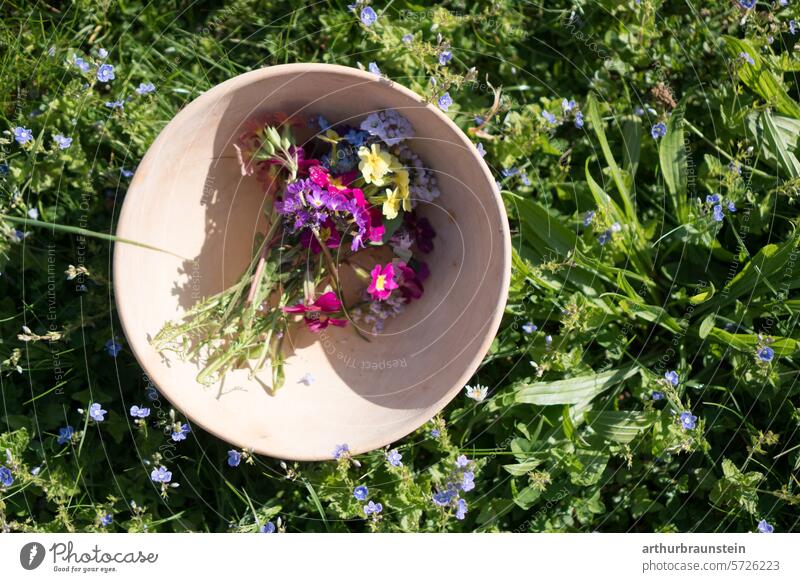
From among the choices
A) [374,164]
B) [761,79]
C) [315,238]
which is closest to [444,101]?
[374,164]

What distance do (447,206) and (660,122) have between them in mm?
435

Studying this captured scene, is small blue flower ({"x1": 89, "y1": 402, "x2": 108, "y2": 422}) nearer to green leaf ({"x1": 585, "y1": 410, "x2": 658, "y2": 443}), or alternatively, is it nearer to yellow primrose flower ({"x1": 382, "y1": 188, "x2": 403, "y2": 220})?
yellow primrose flower ({"x1": 382, "y1": 188, "x2": 403, "y2": 220})

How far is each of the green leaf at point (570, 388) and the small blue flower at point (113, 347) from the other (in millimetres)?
683

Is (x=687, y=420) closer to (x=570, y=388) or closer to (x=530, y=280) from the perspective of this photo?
(x=570, y=388)

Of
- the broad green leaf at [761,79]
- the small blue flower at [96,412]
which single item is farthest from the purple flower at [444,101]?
the small blue flower at [96,412]

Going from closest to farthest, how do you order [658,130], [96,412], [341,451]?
[341,451] < [96,412] < [658,130]

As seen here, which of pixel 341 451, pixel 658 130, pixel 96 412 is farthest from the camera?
pixel 658 130

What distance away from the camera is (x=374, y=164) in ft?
3.94

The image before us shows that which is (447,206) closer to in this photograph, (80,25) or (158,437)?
(158,437)

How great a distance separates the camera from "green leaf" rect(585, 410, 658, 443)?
1330 mm

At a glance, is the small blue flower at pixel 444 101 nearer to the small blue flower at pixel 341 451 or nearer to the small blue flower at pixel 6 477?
the small blue flower at pixel 341 451

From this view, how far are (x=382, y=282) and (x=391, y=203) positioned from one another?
127 millimetres

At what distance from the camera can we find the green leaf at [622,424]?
1330mm
